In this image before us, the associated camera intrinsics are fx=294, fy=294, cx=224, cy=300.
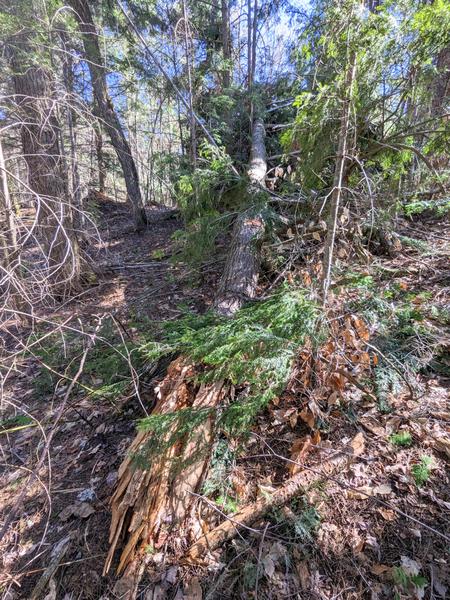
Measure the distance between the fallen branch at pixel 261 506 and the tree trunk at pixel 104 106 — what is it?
22.0 feet

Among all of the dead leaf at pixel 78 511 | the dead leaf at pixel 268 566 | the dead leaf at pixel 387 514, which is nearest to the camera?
the dead leaf at pixel 268 566

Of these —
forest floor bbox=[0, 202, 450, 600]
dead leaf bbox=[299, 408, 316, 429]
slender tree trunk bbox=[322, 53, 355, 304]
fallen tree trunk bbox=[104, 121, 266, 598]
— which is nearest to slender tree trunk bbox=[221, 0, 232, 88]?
slender tree trunk bbox=[322, 53, 355, 304]

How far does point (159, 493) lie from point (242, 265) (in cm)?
261

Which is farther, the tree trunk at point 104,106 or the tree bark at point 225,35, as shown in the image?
the tree bark at point 225,35

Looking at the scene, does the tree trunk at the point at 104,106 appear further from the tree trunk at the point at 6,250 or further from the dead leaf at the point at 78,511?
the dead leaf at the point at 78,511

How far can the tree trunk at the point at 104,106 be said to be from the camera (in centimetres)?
648

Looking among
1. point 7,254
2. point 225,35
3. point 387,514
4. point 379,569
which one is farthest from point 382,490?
point 225,35

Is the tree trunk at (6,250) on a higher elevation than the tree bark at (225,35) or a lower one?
lower

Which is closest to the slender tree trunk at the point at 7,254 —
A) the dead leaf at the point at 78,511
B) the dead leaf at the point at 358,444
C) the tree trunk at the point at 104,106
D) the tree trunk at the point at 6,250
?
the tree trunk at the point at 6,250

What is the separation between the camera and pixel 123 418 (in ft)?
9.45

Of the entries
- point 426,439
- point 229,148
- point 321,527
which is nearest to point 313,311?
point 426,439

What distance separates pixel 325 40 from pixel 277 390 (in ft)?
7.67

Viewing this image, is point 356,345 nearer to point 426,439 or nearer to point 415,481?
point 426,439

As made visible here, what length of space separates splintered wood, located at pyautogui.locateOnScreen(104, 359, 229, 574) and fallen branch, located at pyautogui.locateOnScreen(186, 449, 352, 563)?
12 cm
